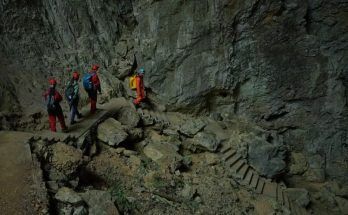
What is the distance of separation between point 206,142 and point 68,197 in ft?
25.6

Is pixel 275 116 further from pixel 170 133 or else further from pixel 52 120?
pixel 52 120

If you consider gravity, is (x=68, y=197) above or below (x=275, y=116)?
below

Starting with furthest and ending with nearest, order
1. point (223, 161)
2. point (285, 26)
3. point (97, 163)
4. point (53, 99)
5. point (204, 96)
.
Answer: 1. point (204, 96)
2. point (285, 26)
3. point (223, 161)
4. point (97, 163)
5. point (53, 99)

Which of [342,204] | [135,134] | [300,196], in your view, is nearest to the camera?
[135,134]

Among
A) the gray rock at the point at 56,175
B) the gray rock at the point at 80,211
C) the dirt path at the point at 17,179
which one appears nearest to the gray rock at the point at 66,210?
the gray rock at the point at 80,211

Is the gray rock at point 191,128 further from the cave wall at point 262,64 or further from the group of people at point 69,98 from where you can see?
the group of people at point 69,98

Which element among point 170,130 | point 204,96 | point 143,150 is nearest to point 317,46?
point 204,96

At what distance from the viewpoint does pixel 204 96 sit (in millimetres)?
17016

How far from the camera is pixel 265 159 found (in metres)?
15.3

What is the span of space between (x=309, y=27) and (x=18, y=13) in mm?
15010

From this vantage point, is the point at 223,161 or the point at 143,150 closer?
the point at 143,150

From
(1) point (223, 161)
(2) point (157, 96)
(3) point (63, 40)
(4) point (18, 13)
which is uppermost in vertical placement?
(4) point (18, 13)

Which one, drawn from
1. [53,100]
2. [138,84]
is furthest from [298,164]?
[53,100]

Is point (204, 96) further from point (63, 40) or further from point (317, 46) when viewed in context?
point (63, 40)
